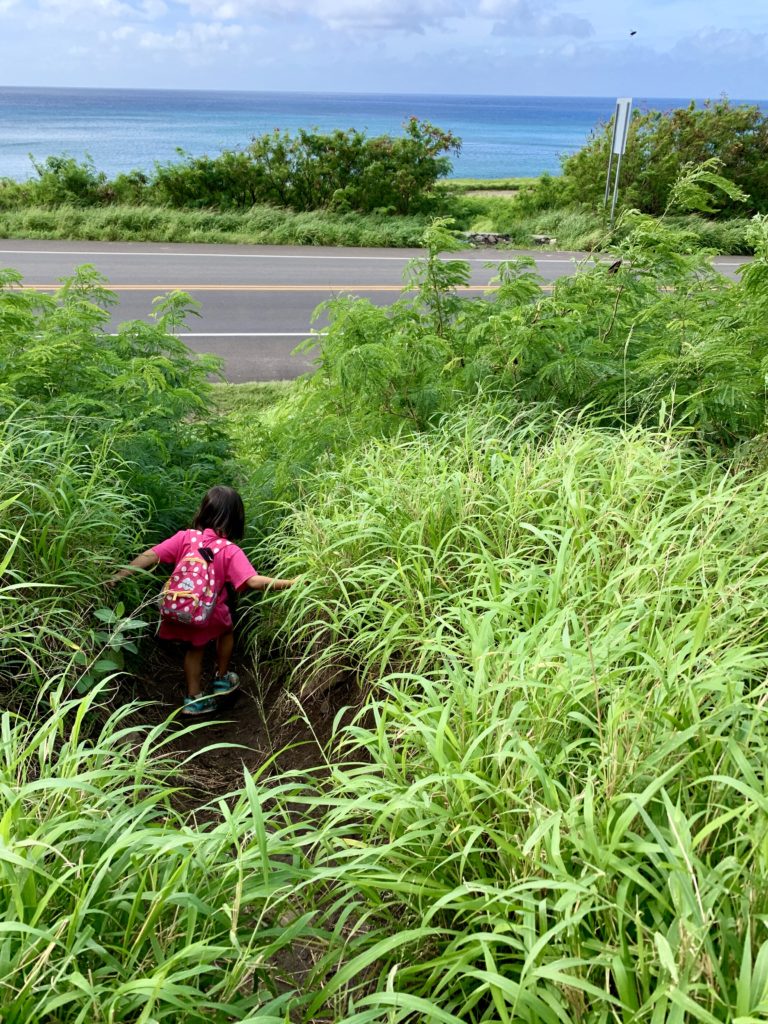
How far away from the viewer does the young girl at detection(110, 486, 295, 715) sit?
3.18m

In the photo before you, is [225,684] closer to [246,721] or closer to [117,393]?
[246,721]

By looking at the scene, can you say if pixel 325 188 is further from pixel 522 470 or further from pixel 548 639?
pixel 548 639

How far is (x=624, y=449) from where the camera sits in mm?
3453

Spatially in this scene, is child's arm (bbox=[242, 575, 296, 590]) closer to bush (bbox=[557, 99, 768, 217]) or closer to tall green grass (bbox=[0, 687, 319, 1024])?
tall green grass (bbox=[0, 687, 319, 1024])

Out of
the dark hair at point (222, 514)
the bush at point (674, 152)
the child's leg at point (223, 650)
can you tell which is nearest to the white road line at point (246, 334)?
the dark hair at point (222, 514)

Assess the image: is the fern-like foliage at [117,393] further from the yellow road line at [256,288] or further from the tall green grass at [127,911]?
the yellow road line at [256,288]

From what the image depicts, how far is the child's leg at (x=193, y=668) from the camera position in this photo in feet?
10.4

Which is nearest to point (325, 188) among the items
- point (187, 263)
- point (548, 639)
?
point (187, 263)

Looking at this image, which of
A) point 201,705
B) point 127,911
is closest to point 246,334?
point 201,705

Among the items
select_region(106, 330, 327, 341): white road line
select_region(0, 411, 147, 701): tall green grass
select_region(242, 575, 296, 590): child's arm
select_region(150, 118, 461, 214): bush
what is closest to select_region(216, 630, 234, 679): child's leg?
select_region(242, 575, 296, 590): child's arm

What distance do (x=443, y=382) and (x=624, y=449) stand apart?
3.69 ft

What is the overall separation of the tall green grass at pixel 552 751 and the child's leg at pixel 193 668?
0.39 metres

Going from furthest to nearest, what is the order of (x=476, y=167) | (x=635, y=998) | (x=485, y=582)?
(x=476, y=167) < (x=485, y=582) < (x=635, y=998)

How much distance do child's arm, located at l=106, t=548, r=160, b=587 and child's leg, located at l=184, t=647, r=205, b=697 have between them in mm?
383
